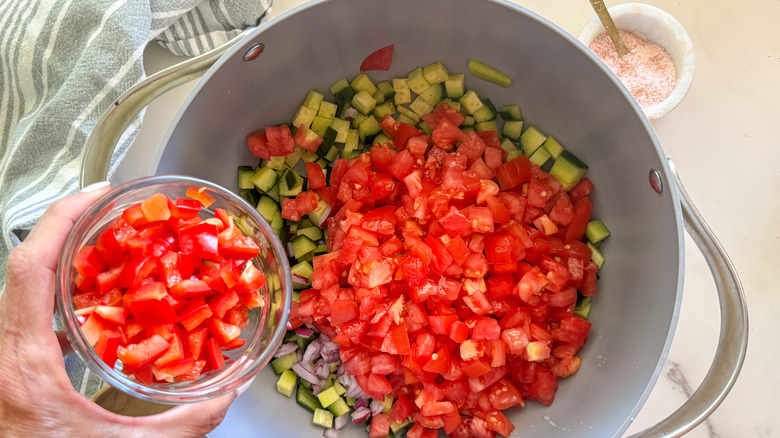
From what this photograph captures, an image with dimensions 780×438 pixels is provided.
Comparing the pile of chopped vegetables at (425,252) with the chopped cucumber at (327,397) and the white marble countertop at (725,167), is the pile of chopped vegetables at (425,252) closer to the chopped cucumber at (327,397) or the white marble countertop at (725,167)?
the chopped cucumber at (327,397)

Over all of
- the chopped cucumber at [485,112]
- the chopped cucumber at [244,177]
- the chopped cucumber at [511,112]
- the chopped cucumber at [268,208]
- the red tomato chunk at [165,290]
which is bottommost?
the chopped cucumber at [511,112]

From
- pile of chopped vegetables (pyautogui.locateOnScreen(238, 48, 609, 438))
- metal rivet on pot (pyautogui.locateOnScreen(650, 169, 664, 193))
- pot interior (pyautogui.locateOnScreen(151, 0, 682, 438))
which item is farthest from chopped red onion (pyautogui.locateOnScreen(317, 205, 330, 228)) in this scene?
metal rivet on pot (pyautogui.locateOnScreen(650, 169, 664, 193))

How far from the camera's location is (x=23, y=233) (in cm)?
141

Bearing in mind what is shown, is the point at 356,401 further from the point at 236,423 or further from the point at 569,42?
the point at 569,42

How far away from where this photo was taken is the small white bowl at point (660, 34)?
151cm

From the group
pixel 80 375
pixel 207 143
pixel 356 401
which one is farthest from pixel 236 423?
pixel 207 143

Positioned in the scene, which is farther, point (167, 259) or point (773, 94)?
point (773, 94)

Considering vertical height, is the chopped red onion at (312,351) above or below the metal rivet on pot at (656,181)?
below

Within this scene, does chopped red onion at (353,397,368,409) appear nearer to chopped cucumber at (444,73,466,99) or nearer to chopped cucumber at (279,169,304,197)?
chopped cucumber at (279,169,304,197)

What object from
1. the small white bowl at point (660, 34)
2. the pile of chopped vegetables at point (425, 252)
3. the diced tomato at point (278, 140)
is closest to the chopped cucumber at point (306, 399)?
the pile of chopped vegetables at point (425, 252)

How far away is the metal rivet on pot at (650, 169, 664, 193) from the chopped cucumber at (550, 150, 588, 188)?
0.22 m

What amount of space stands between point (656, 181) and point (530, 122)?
378 mm

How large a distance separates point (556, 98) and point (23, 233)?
130 cm

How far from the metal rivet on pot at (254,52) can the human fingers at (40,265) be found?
415 mm
